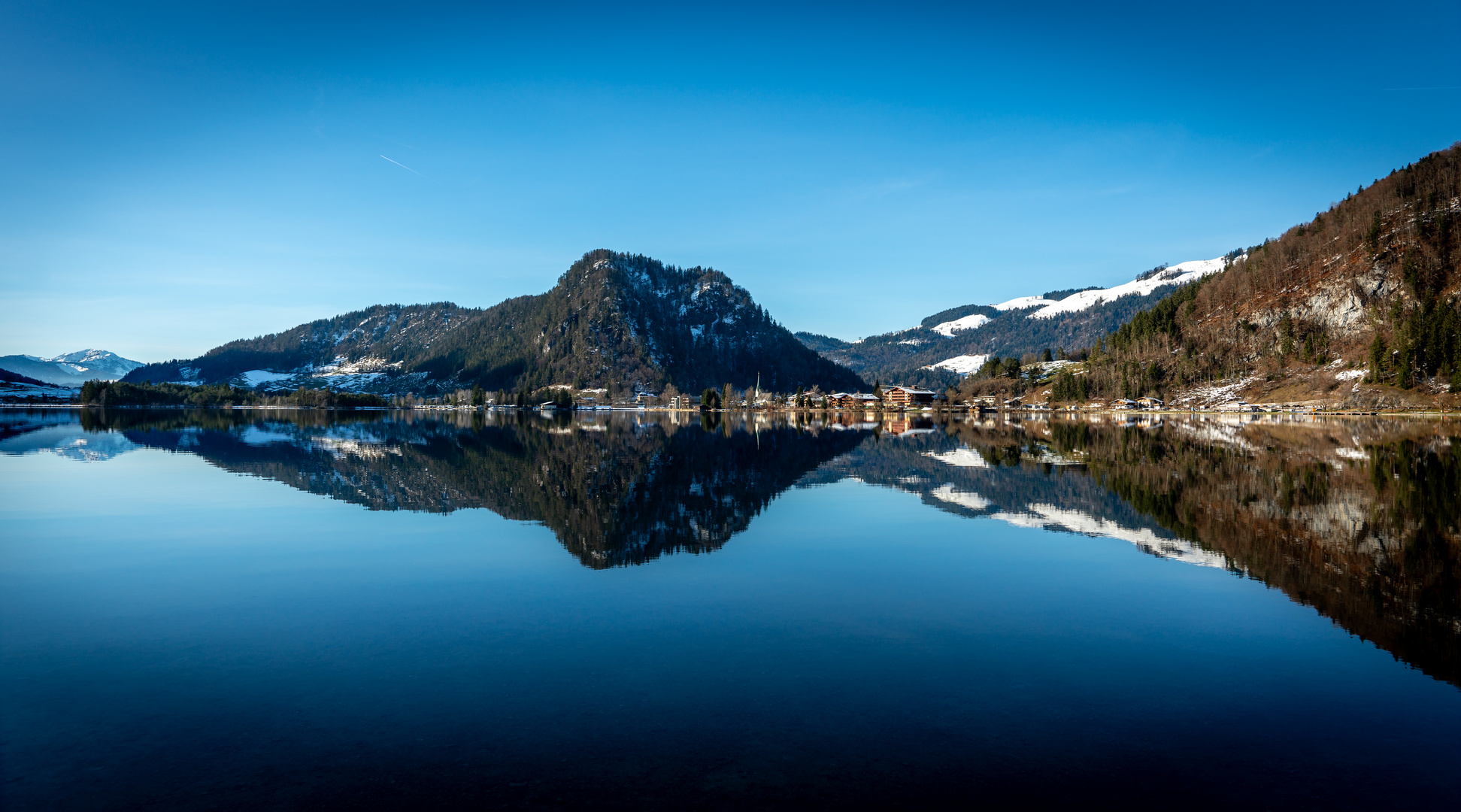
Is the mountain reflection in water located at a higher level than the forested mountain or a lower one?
lower

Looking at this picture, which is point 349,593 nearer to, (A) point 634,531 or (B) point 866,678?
(A) point 634,531

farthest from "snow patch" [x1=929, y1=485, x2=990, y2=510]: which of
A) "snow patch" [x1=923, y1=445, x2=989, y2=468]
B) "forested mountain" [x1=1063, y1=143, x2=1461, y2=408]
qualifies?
"forested mountain" [x1=1063, y1=143, x2=1461, y2=408]

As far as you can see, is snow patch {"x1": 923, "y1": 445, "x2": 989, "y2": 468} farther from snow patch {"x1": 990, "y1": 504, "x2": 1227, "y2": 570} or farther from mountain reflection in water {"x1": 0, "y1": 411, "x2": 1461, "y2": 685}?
snow patch {"x1": 990, "y1": 504, "x2": 1227, "y2": 570}

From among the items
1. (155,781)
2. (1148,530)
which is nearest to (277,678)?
(155,781)

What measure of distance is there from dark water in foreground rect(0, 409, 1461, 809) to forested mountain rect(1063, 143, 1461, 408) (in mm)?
123866

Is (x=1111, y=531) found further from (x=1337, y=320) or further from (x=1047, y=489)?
(x=1337, y=320)

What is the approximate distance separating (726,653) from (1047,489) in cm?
2129

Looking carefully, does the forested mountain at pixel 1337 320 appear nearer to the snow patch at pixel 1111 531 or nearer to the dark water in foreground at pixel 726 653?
the snow patch at pixel 1111 531

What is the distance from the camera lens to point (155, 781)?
20.4 feet

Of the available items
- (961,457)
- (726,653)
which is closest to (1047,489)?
(961,457)

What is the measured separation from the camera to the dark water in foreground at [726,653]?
6395 mm

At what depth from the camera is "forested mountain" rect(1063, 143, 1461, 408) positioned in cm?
11706

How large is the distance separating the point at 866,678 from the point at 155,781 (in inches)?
267

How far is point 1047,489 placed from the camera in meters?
27.4
